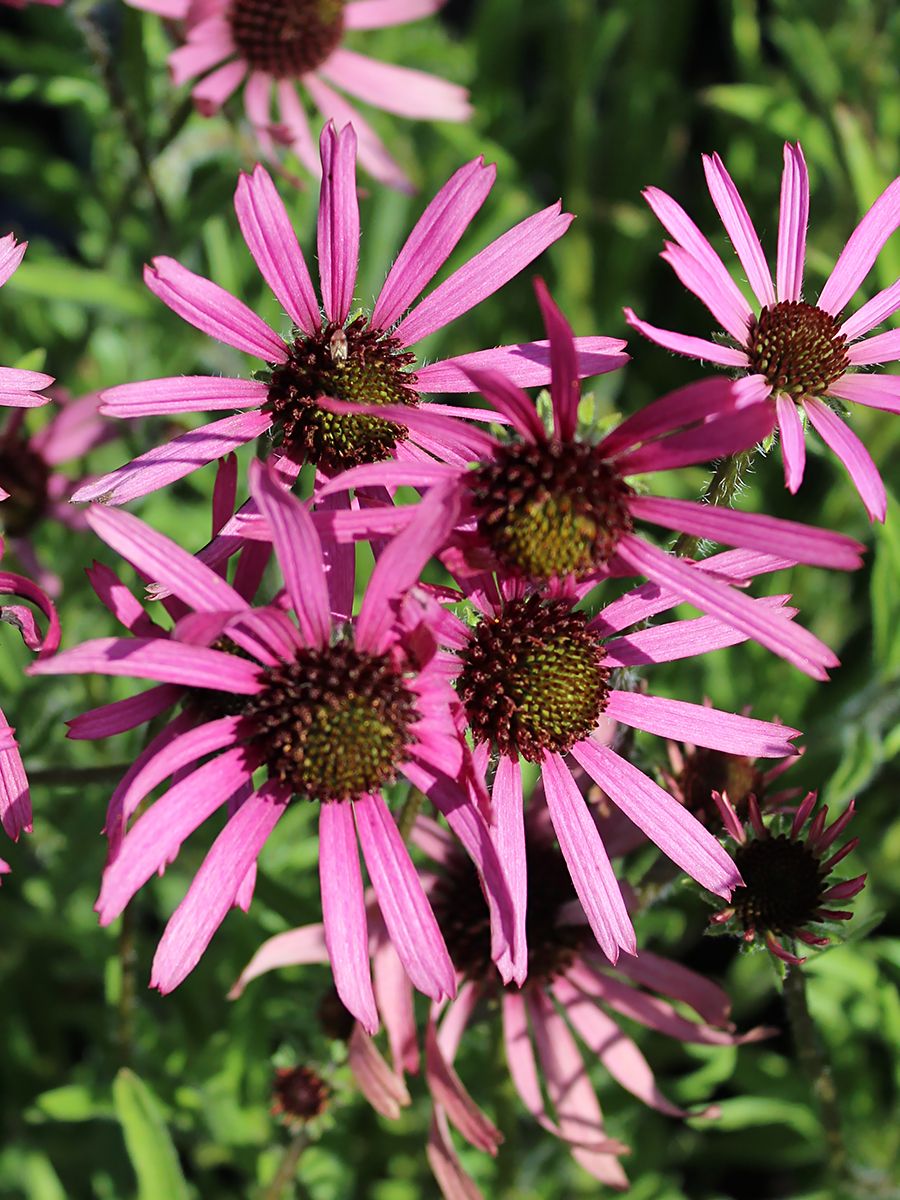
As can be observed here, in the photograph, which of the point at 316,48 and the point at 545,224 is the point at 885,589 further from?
the point at 316,48

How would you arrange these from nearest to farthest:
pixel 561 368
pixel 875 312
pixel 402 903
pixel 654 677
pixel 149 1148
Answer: pixel 561 368
pixel 402 903
pixel 875 312
pixel 149 1148
pixel 654 677

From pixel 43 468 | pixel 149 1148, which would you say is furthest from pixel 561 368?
pixel 43 468

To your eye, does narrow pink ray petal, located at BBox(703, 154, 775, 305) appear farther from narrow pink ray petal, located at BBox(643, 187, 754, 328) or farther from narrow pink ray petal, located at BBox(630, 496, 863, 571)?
narrow pink ray petal, located at BBox(630, 496, 863, 571)

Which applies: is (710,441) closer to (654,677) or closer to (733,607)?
(733,607)

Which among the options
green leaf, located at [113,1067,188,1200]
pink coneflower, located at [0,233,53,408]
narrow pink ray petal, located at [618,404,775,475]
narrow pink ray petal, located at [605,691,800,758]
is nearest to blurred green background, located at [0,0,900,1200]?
green leaf, located at [113,1067,188,1200]

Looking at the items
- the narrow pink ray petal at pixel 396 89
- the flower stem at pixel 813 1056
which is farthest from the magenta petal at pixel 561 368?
the narrow pink ray petal at pixel 396 89

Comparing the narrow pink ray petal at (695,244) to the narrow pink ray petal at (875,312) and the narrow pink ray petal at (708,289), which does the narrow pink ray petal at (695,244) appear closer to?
the narrow pink ray petal at (708,289)
